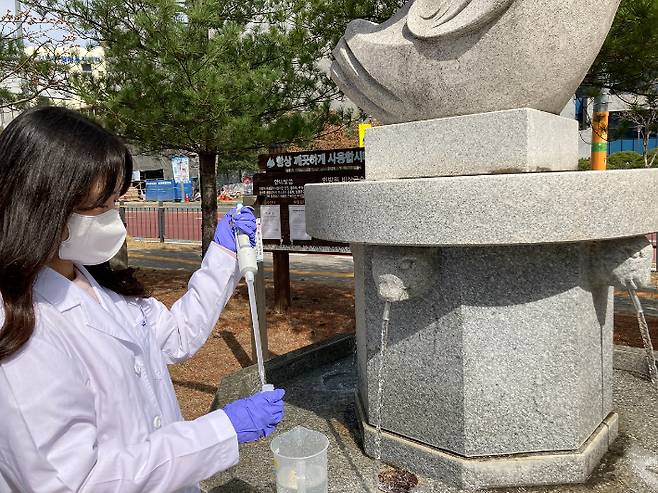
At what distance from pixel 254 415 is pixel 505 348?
1246 mm

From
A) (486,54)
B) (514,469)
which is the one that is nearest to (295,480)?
(514,469)

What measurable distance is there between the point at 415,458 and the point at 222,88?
362 cm

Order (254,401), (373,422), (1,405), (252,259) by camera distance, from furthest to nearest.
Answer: (373,422) < (252,259) < (254,401) < (1,405)

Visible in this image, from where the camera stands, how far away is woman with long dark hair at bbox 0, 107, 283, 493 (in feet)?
3.96

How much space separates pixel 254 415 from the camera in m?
1.54

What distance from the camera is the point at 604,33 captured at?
2.54 m

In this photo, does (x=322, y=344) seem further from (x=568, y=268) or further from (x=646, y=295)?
(x=646, y=295)

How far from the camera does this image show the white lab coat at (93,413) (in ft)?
3.92

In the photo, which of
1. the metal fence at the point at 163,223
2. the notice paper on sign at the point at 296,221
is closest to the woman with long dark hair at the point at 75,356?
the notice paper on sign at the point at 296,221

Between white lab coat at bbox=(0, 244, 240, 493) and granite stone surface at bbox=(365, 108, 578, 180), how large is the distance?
145 centimetres

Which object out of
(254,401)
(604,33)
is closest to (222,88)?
(604,33)

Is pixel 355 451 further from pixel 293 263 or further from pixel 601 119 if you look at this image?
pixel 293 263

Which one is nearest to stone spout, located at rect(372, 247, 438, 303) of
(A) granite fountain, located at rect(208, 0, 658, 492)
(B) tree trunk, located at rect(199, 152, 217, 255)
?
(A) granite fountain, located at rect(208, 0, 658, 492)

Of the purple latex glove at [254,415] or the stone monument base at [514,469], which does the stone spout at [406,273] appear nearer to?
the stone monument base at [514,469]
